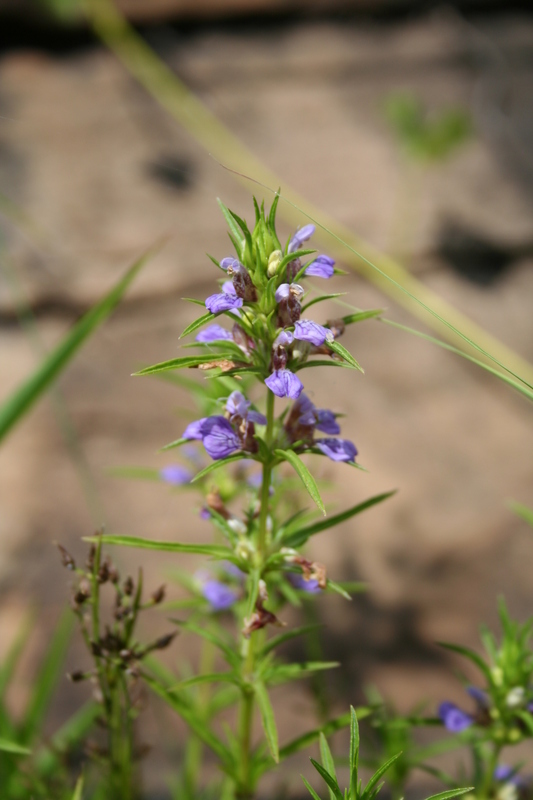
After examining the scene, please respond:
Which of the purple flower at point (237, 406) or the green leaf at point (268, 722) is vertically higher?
the purple flower at point (237, 406)

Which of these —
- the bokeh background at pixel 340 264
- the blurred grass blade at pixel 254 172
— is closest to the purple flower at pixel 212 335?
the bokeh background at pixel 340 264

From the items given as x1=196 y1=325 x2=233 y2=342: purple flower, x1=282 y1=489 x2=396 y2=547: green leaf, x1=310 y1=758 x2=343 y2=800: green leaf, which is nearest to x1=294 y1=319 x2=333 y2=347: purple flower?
x1=196 y1=325 x2=233 y2=342: purple flower

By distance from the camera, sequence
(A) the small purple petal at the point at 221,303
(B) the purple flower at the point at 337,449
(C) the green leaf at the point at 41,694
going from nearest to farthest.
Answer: (A) the small purple petal at the point at 221,303
(B) the purple flower at the point at 337,449
(C) the green leaf at the point at 41,694

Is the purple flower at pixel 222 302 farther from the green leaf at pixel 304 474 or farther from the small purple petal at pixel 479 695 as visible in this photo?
the small purple petal at pixel 479 695

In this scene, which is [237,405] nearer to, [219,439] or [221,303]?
[219,439]

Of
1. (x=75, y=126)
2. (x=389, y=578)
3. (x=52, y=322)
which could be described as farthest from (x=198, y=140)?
(x=389, y=578)

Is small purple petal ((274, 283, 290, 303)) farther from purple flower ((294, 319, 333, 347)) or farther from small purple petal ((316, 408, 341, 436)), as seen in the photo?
small purple petal ((316, 408, 341, 436))

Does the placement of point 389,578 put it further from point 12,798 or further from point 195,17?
point 195,17

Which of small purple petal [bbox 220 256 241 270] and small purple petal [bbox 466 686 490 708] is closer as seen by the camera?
small purple petal [bbox 220 256 241 270]
